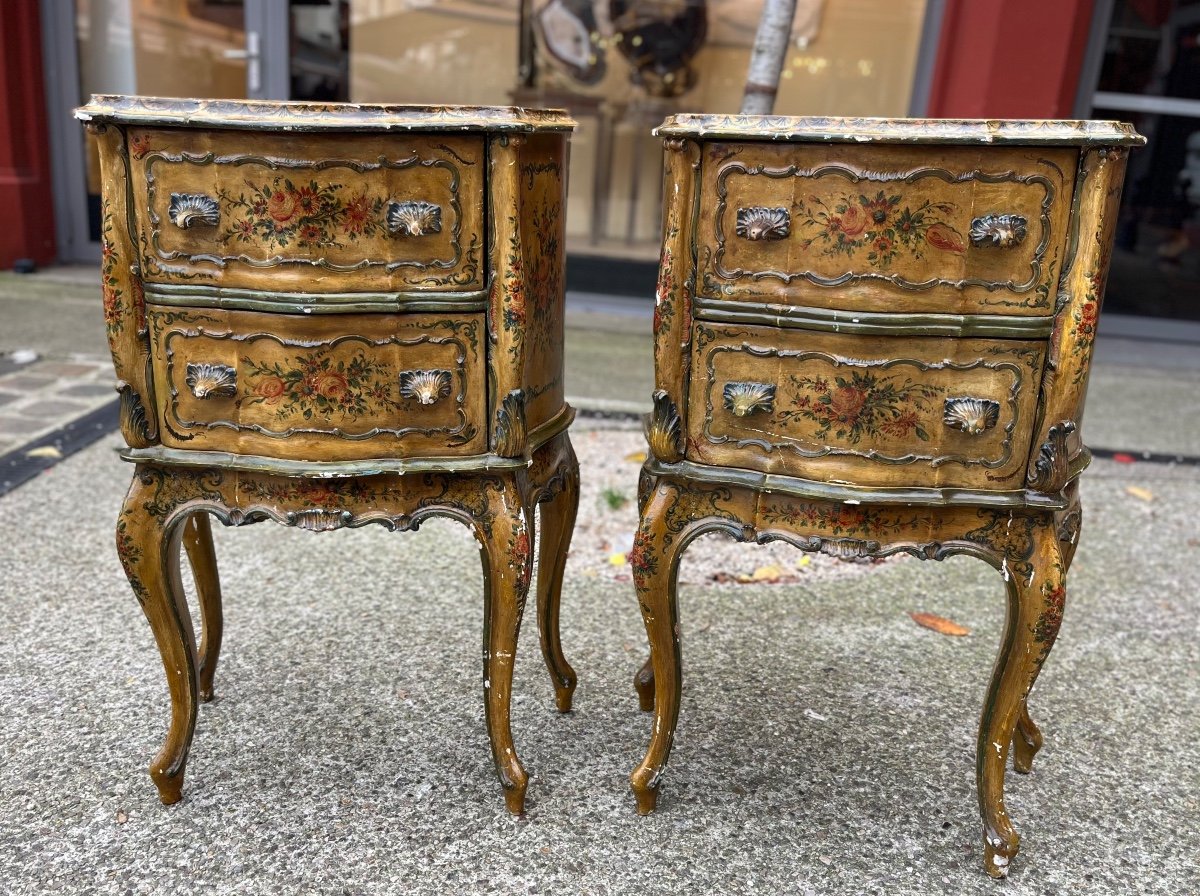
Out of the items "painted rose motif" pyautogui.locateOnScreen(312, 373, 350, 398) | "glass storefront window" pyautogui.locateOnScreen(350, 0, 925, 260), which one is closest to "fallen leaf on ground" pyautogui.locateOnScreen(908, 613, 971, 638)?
"painted rose motif" pyautogui.locateOnScreen(312, 373, 350, 398)

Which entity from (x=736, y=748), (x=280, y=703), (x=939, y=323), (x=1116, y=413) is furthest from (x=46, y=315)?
(x=1116, y=413)

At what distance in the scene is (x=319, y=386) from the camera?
6.19 ft

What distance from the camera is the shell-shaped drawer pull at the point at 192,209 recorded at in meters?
→ 1.79

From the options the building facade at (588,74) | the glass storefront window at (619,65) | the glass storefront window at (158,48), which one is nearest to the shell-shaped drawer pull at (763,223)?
the glass storefront window at (619,65)

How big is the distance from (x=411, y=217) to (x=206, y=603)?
124 cm

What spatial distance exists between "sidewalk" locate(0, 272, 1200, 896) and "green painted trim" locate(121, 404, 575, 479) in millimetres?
739

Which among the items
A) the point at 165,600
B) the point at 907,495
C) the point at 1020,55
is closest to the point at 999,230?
the point at 907,495

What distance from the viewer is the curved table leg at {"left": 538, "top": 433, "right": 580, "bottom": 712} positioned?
2418 millimetres

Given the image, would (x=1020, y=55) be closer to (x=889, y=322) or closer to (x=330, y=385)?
(x=889, y=322)

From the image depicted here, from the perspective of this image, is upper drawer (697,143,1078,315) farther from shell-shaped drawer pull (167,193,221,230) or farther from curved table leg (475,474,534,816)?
shell-shaped drawer pull (167,193,221,230)

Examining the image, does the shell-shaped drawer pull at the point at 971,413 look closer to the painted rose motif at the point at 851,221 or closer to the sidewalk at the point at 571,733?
the painted rose motif at the point at 851,221

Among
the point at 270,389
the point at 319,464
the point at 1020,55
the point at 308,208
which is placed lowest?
the point at 319,464

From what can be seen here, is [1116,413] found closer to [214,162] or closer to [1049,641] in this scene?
[1049,641]

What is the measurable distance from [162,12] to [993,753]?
7122 millimetres
